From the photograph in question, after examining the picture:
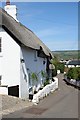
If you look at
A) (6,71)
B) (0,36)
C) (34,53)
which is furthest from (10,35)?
(34,53)

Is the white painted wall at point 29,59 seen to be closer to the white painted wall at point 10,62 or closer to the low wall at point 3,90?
the white painted wall at point 10,62

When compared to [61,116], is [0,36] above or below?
above

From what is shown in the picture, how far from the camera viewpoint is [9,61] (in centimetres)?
1973

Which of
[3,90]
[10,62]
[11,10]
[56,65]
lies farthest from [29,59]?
[56,65]

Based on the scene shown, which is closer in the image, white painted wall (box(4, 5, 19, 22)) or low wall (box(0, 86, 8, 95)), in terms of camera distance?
low wall (box(0, 86, 8, 95))

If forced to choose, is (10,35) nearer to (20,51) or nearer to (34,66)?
(20,51)

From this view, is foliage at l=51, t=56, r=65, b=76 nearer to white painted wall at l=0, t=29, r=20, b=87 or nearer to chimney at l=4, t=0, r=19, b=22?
chimney at l=4, t=0, r=19, b=22

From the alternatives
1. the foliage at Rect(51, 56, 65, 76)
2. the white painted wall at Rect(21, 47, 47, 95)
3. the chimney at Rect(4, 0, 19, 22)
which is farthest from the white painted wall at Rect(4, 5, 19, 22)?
the foliage at Rect(51, 56, 65, 76)

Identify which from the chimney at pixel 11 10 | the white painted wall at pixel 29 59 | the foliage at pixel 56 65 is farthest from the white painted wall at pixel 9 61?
the foliage at pixel 56 65

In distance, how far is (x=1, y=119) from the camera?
12.0 metres

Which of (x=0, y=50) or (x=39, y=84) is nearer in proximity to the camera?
(x=0, y=50)

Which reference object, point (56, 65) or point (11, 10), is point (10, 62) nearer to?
point (11, 10)

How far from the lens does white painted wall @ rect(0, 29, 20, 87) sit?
19.6 meters

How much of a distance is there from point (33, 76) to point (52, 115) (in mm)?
9559
